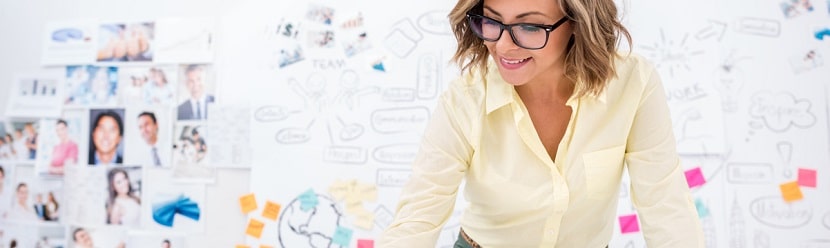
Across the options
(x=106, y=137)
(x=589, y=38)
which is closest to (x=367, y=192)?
(x=106, y=137)

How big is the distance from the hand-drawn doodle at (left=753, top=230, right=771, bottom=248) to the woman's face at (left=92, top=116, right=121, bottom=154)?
176 centimetres

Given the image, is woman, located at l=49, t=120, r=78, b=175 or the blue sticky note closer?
the blue sticky note

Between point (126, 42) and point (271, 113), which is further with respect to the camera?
point (126, 42)

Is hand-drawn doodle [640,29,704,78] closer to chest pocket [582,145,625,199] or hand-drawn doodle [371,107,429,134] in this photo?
hand-drawn doodle [371,107,429,134]

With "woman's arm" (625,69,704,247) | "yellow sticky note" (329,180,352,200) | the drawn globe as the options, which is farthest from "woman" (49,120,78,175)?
"woman's arm" (625,69,704,247)

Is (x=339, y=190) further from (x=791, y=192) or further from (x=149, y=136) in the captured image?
(x=791, y=192)

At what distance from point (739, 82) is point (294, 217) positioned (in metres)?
1.21

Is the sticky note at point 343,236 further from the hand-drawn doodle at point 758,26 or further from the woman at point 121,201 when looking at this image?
Answer: the hand-drawn doodle at point 758,26

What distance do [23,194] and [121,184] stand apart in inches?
14.4

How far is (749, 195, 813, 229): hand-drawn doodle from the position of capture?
4.82ft

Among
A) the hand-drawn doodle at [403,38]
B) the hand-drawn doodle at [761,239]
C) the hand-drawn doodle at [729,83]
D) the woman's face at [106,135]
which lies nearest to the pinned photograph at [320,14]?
the hand-drawn doodle at [403,38]

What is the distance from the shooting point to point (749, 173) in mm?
1473

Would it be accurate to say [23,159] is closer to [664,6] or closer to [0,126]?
[0,126]

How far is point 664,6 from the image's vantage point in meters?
1.50
